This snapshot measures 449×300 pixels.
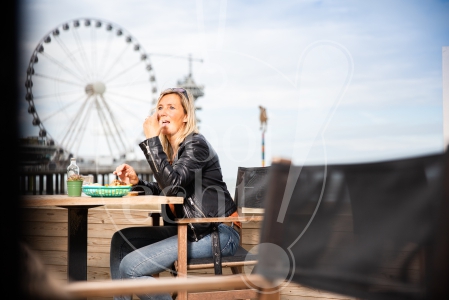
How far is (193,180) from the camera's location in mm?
1935

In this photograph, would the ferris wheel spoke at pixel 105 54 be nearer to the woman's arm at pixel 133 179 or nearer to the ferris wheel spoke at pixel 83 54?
the ferris wheel spoke at pixel 83 54

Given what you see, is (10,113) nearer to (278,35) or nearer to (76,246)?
(76,246)

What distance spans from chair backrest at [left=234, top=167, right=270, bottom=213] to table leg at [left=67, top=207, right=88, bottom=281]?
2.53 ft

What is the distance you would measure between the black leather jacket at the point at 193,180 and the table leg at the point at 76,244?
0.36 m

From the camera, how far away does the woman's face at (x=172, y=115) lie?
6.79 feet

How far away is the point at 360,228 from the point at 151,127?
128 centimetres

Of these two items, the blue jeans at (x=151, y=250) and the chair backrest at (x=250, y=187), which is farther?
the chair backrest at (x=250, y=187)

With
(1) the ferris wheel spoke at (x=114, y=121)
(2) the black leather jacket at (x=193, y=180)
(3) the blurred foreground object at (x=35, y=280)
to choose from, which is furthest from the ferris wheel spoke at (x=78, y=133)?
(3) the blurred foreground object at (x=35, y=280)

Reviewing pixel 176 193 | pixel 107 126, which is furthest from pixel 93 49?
pixel 176 193

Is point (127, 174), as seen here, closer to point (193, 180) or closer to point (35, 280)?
point (193, 180)

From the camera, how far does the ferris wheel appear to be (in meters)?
12.9

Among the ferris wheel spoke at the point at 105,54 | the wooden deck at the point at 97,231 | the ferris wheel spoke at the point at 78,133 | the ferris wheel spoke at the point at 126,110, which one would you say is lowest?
the wooden deck at the point at 97,231

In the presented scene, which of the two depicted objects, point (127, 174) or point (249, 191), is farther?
point (249, 191)

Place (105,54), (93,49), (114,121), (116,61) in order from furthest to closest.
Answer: (114,121) → (105,54) → (93,49) → (116,61)
